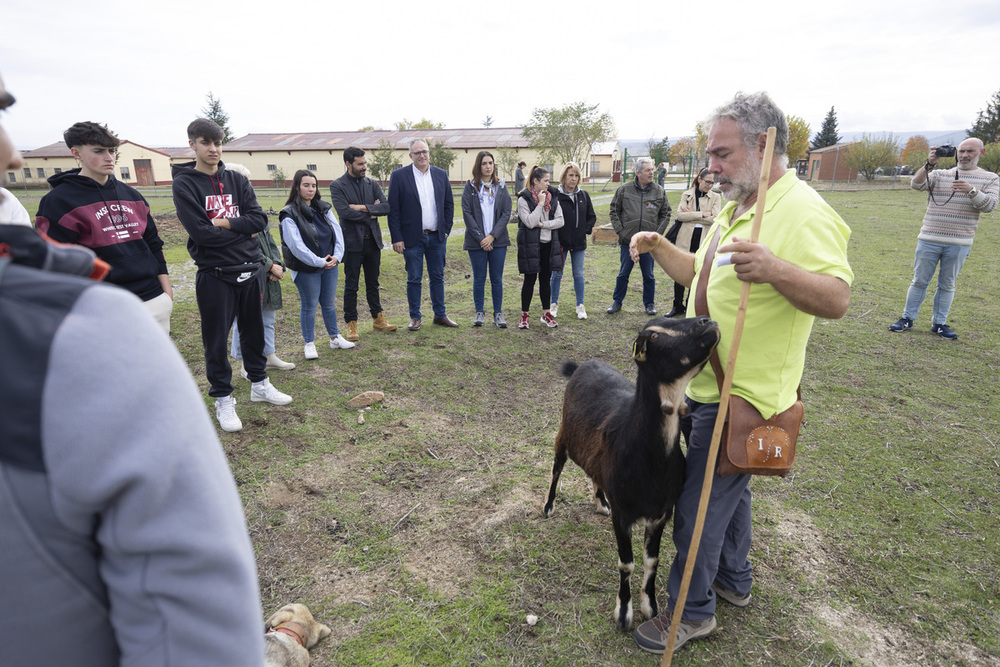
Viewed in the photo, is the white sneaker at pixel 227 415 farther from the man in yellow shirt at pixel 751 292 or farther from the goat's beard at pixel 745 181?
the goat's beard at pixel 745 181

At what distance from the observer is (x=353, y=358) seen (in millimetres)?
6648

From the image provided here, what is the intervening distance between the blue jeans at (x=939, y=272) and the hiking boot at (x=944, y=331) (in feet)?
0.21

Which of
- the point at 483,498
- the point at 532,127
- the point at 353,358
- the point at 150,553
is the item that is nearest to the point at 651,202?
the point at 353,358

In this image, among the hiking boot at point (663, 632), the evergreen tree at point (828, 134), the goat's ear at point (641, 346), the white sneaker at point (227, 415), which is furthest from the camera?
the evergreen tree at point (828, 134)

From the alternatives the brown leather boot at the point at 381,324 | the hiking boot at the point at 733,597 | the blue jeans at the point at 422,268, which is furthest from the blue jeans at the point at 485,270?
the hiking boot at the point at 733,597

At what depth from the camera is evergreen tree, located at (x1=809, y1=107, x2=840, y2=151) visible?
6500 cm

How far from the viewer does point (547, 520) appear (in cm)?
378

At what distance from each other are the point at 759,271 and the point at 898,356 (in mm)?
6227

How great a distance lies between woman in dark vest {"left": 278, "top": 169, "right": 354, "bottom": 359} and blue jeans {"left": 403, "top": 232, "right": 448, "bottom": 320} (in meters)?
1.08

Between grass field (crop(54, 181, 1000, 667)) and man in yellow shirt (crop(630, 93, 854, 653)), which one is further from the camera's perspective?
grass field (crop(54, 181, 1000, 667))

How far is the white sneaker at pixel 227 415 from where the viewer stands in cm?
480

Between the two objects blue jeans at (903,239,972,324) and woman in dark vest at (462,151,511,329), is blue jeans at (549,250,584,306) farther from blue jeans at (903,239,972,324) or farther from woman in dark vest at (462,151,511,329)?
blue jeans at (903,239,972,324)

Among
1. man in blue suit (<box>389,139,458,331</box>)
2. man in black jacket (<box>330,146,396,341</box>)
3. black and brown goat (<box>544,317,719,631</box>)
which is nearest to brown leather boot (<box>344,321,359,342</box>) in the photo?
man in black jacket (<box>330,146,396,341</box>)

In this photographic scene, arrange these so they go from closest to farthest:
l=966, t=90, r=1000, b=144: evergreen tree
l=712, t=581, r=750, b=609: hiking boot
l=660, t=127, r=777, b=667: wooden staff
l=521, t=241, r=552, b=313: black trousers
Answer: l=660, t=127, r=777, b=667: wooden staff
l=712, t=581, r=750, b=609: hiking boot
l=521, t=241, r=552, b=313: black trousers
l=966, t=90, r=1000, b=144: evergreen tree
